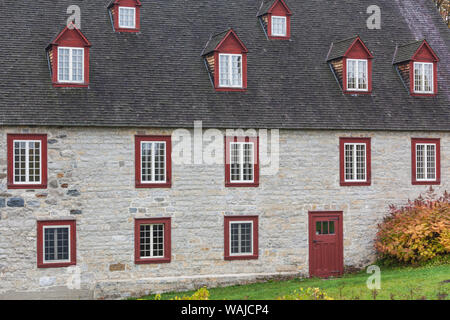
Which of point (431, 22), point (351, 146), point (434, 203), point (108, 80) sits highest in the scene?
point (431, 22)

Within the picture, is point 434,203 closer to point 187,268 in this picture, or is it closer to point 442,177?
point 442,177

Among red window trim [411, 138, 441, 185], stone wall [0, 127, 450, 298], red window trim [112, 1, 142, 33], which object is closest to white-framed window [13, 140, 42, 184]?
stone wall [0, 127, 450, 298]

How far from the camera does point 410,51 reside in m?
27.7

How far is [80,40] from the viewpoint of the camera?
23.7 metres

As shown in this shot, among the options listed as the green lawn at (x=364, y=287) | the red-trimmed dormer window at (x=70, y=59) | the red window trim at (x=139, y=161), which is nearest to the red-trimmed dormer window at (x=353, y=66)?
the green lawn at (x=364, y=287)

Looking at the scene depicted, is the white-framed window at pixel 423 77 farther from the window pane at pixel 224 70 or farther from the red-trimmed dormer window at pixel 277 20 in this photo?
the window pane at pixel 224 70

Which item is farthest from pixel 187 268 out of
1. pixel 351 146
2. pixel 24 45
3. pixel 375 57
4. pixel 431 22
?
pixel 431 22

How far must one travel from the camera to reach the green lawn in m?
19.2

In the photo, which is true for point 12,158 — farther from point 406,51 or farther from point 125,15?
point 406,51

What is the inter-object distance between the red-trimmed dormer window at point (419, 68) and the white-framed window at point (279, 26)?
181 inches

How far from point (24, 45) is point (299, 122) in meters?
9.74

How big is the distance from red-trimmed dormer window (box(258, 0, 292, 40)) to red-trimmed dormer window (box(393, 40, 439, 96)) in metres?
4.54

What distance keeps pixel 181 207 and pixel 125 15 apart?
7415 millimetres
